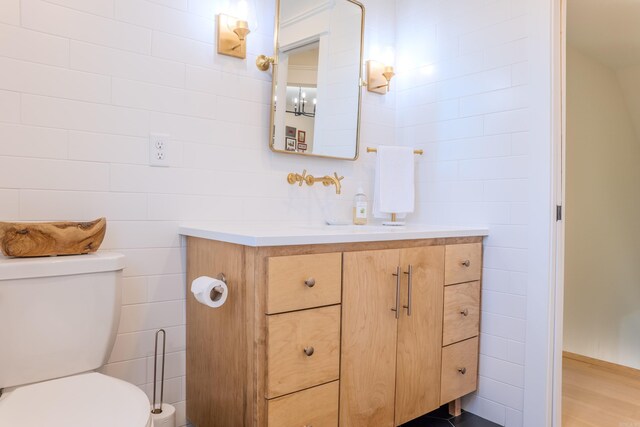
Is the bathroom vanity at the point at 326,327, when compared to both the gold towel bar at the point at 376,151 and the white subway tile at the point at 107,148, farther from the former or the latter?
the gold towel bar at the point at 376,151

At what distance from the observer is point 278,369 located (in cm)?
121

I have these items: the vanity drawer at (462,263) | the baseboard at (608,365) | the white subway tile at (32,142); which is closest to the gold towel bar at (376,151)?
the vanity drawer at (462,263)

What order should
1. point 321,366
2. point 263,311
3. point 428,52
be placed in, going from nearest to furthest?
1. point 263,311
2. point 321,366
3. point 428,52

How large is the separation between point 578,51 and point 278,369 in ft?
9.99

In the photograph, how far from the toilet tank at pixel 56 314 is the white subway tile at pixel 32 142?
0.36 m

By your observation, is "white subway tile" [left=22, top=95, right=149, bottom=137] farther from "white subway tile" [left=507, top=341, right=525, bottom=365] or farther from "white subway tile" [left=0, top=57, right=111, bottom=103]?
"white subway tile" [left=507, top=341, right=525, bottom=365]

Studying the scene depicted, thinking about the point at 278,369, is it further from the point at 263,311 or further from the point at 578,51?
the point at 578,51

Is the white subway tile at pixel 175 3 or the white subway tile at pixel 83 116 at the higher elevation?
the white subway tile at pixel 175 3

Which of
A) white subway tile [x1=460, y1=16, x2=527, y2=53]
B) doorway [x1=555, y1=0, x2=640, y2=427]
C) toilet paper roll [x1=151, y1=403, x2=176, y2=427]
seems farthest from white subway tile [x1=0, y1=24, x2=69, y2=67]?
doorway [x1=555, y1=0, x2=640, y2=427]

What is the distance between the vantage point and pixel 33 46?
4.34 feet

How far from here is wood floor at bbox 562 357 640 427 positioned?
1877mm

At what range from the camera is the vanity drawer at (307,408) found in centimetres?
121

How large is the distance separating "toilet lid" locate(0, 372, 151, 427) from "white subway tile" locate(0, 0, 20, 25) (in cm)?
108

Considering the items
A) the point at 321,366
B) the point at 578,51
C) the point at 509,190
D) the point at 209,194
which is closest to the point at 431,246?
the point at 509,190
